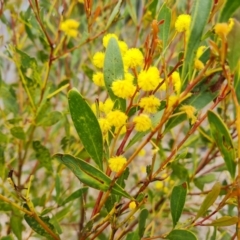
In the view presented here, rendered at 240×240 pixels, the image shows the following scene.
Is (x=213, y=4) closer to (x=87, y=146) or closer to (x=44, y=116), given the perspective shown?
(x=87, y=146)

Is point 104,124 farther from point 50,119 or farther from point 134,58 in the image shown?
point 50,119

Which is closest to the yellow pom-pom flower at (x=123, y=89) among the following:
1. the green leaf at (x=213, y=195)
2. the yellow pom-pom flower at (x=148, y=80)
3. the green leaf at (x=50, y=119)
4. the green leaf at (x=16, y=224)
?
the yellow pom-pom flower at (x=148, y=80)

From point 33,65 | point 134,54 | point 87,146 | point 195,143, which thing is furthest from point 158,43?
point 195,143

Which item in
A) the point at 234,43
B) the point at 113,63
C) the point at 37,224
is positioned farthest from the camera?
the point at 37,224

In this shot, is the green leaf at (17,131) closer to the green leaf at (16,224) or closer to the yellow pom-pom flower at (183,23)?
the green leaf at (16,224)

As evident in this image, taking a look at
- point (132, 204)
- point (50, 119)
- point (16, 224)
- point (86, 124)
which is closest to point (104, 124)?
point (86, 124)

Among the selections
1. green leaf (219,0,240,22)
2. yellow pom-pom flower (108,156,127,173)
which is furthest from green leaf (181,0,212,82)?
yellow pom-pom flower (108,156,127,173)
